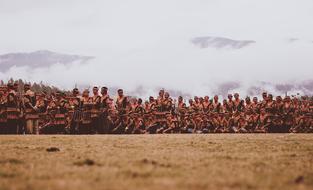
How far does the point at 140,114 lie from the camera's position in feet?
73.5

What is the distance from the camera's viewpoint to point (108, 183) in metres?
4.80

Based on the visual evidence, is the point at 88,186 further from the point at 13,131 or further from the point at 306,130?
the point at 306,130

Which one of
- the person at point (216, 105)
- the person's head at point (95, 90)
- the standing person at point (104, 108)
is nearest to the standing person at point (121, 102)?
the standing person at point (104, 108)

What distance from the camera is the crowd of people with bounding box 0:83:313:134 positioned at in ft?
60.0

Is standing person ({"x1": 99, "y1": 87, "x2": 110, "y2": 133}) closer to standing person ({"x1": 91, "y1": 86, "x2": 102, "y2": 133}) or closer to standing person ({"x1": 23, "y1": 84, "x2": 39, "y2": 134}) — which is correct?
standing person ({"x1": 91, "y1": 86, "x2": 102, "y2": 133})

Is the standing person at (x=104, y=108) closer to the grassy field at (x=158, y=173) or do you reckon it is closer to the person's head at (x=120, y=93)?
the person's head at (x=120, y=93)

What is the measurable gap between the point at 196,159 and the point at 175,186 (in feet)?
9.59

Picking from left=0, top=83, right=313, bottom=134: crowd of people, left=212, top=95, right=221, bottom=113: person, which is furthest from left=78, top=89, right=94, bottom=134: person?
left=212, top=95, right=221, bottom=113: person

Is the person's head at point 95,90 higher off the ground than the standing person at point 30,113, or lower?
higher

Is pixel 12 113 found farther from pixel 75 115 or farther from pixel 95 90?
pixel 95 90

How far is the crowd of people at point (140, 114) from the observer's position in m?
18.3

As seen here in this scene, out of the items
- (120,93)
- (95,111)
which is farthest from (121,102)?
(95,111)

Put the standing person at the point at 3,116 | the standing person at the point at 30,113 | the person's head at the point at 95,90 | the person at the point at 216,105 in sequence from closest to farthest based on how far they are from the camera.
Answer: the standing person at the point at 3,116, the standing person at the point at 30,113, the person's head at the point at 95,90, the person at the point at 216,105

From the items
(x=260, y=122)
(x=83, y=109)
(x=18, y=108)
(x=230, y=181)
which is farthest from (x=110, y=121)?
(x=230, y=181)
